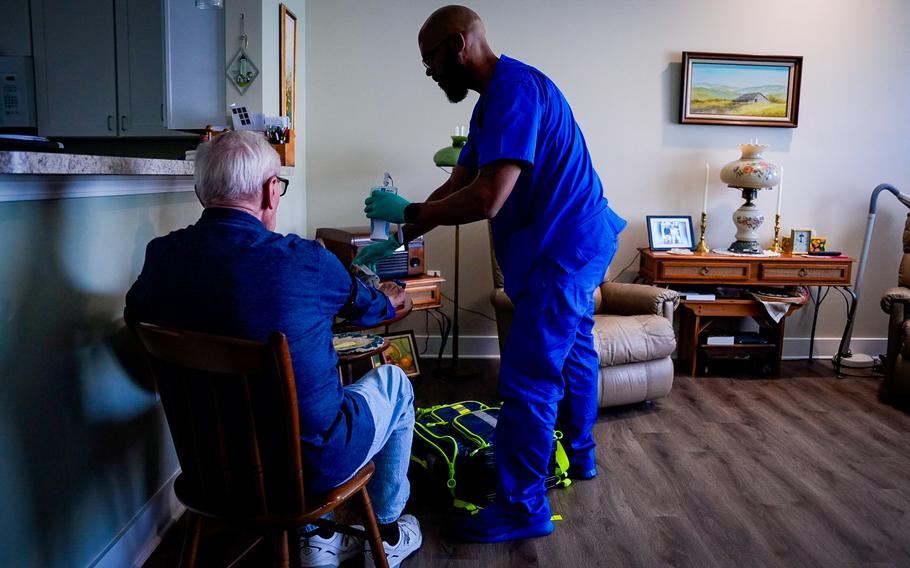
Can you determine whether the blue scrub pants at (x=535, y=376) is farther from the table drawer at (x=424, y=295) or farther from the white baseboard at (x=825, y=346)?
the white baseboard at (x=825, y=346)

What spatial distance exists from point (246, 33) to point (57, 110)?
155cm

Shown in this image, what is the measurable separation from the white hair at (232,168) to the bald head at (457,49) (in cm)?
68

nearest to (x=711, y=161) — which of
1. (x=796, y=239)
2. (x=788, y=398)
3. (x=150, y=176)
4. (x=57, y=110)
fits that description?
(x=796, y=239)

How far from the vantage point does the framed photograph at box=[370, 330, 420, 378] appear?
133 inches

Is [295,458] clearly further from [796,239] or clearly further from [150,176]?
[796,239]

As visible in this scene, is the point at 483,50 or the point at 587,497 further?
the point at 587,497

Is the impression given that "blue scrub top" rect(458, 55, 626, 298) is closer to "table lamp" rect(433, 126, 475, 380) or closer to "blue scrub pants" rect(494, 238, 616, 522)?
"blue scrub pants" rect(494, 238, 616, 522)

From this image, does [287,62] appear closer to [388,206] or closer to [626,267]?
[388,206]

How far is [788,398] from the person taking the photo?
333 cm

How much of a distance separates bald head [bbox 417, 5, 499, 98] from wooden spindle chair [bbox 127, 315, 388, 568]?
1.06m

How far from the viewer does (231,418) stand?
4.07ft

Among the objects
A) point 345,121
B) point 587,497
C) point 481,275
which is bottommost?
point 587,497

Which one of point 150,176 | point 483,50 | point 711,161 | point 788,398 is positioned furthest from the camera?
point 711,161

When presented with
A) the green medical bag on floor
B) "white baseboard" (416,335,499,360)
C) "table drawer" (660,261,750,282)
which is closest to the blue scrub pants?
the green medical bag on floor
